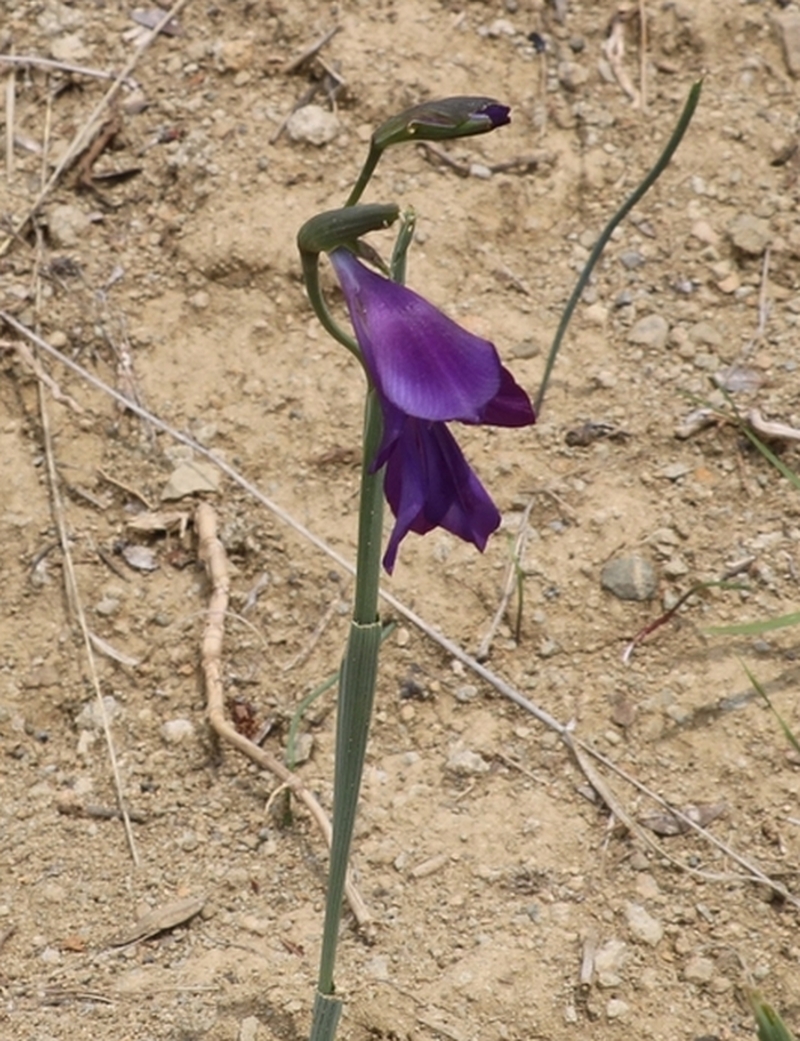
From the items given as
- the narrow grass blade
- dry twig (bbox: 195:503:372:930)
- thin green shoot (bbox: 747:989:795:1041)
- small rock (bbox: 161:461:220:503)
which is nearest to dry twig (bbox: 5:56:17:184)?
small rock (bbox: 161:461:220:503)

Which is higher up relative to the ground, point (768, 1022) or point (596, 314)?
point (768, 1022)

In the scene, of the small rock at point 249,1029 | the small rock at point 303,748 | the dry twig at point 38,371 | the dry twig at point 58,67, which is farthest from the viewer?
the dry twig at point 58,67

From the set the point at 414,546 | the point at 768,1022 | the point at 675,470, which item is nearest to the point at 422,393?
the point at 768,1022

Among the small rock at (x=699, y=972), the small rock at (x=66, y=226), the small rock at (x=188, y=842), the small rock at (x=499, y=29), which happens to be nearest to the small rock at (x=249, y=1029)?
the small rock at (x=188, y=842)

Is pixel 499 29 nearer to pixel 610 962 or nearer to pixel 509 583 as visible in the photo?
pixel 509 583

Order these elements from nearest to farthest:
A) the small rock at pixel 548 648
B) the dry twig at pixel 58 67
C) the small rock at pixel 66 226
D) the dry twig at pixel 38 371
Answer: the small rock at pixel 548 648 → the dry twig at pixel 38 371 → the small rock at pixel 66 226 → the dry twig at pixel 58 67

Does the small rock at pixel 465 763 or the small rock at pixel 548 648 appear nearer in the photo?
the small rock at pixel 465 763

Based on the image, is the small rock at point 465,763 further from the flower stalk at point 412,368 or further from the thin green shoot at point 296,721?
the flower stalk at point 412,368

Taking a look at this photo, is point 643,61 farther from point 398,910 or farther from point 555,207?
point 398,910
